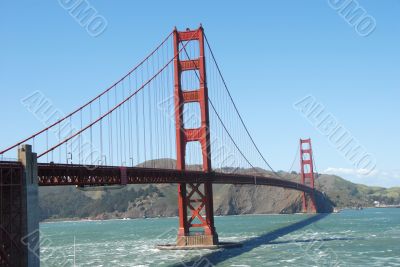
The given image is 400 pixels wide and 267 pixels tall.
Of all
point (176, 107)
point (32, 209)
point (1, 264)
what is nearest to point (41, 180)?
point (32, 209)

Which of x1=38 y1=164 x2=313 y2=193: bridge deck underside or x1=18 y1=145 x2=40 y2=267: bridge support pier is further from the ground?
x1=38 y1=164 x2=313 y2=193: bridge deck underside

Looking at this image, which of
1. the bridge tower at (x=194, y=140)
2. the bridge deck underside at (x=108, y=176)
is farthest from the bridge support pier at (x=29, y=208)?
the bridge tower at (x=194, y=140)

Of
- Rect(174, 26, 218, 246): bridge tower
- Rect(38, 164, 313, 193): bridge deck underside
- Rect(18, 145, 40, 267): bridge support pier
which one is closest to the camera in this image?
Rect(18, 145, 40, 267): bridge support pier

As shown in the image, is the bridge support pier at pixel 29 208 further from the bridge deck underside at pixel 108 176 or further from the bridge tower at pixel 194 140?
the bridge tower at pixel 194 140

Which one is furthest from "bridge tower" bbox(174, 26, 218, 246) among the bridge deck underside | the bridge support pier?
the bridge support pier

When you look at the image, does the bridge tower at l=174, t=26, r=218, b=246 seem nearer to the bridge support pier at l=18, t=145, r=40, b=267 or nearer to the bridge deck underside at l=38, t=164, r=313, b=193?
the bridge deck underside at l=38, t=164, r=313, b=193

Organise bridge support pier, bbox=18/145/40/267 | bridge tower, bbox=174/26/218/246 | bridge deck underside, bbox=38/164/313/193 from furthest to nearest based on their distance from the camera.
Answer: bridge tower, bbox=174/26/218/246 → bridge deck underside, bbox=38/164/313/193 → bridge support pier, bbox=18/145/40/267

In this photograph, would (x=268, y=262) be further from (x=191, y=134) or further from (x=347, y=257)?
(x=191, y=134)
